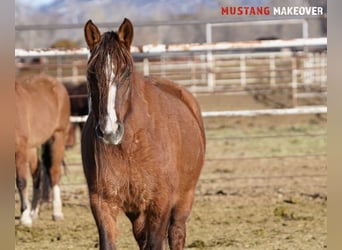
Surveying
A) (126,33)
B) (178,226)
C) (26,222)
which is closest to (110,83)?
(126,33)

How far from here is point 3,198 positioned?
259 centimetres

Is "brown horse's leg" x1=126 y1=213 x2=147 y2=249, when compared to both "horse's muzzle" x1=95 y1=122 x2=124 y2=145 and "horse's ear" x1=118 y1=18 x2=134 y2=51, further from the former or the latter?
"horse's ear" x1=118 y1=18 x2=134 y2=51

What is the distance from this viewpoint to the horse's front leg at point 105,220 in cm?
338

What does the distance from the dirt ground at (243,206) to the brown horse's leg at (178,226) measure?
97 centimetres

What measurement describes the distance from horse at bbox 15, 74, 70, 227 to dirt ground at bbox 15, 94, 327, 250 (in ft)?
0.73

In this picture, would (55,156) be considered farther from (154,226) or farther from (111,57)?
(111,57)

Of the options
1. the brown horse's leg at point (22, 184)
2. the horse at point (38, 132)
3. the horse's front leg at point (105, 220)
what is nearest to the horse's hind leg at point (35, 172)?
the horse at point (38, 132)

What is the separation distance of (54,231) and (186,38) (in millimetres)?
30028

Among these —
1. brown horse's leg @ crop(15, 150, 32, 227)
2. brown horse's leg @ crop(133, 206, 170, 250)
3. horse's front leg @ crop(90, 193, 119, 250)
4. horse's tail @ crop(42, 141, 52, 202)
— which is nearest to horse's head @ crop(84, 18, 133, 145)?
horse's front leg @ crop(90, 193, 119, 250)

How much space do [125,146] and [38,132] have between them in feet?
13.5

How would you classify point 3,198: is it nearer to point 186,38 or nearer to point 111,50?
point 111,50

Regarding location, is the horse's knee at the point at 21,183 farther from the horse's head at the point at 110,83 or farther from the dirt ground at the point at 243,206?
the horse's head at the point at 110,83

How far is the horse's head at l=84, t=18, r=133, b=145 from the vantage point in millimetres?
3055

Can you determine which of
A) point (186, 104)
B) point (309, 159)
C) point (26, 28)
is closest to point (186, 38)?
point (309, 159)
